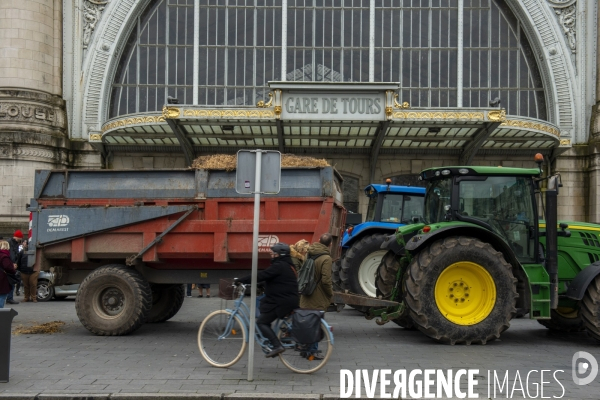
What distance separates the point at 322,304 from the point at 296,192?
Result: 2.31 metres

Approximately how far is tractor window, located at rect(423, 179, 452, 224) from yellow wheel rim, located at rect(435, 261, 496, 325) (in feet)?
3.29

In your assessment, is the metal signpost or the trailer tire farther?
the trailer tire

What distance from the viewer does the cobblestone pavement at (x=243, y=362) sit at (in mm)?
7312

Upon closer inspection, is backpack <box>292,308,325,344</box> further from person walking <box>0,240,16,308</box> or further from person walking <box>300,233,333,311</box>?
person walking <box>0,240,16,308</box>

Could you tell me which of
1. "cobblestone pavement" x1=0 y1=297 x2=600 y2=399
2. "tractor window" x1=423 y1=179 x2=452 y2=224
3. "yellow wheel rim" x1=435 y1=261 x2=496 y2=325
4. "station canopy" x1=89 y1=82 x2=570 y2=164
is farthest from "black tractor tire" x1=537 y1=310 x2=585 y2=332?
"station canopy" x1=89 y1=82 x2=570 y2=164

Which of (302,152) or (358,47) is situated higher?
(358,47)

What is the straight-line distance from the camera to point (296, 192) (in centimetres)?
1092

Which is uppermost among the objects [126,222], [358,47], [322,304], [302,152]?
[358,47]

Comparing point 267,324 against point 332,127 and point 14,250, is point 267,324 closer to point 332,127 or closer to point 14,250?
point 14,250

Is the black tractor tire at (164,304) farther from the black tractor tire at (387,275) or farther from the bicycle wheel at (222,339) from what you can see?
the bicycle wheel at (222,339)

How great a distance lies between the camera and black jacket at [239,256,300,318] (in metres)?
8.14

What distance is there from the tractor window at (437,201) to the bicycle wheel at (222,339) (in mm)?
4236

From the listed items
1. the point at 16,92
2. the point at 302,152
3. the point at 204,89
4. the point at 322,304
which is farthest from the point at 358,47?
the point at 322,304

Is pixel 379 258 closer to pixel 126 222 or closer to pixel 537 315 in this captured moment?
pixel 537 315
